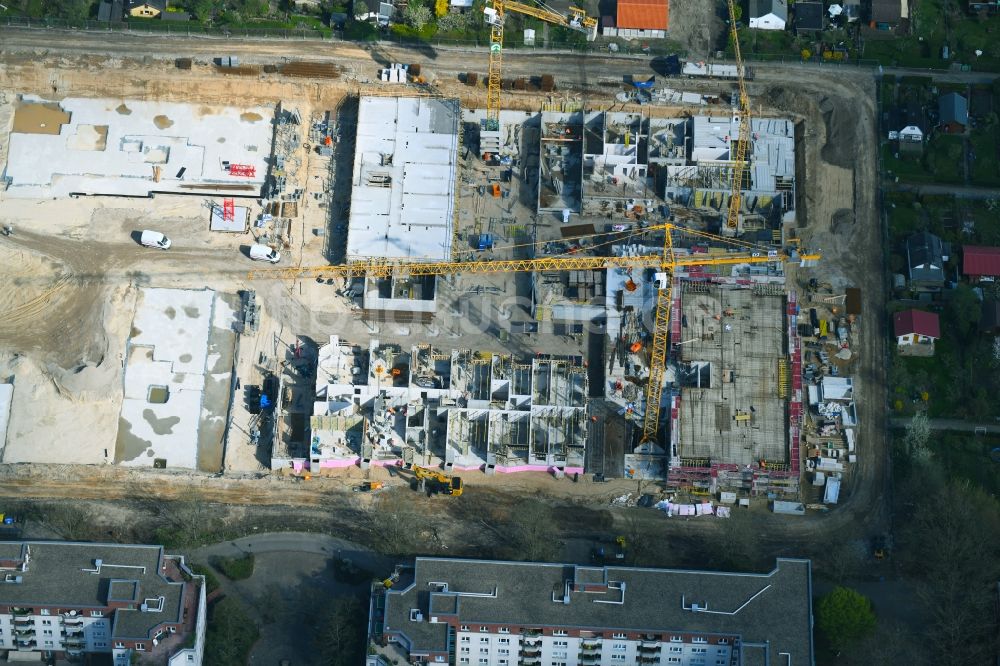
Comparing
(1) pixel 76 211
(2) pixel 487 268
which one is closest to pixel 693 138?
(2) pixel 487 268

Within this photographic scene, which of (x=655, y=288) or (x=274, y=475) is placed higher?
(x=655, y=288)

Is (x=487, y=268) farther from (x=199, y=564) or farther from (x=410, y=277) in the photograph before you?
(x=199, y=564)

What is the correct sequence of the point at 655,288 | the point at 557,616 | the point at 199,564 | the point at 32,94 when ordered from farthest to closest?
the point at 32,94 → the point at 655,288 → the point at 199,564 → the point at 557,616

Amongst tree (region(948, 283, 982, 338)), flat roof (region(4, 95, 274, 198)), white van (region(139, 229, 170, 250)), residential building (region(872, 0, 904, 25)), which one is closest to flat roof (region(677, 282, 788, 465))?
tree (region(948, 283, 982, 338))

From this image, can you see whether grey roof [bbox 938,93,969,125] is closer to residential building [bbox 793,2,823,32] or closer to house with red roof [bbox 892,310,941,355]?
residential building [bbox 793,2,823,32]

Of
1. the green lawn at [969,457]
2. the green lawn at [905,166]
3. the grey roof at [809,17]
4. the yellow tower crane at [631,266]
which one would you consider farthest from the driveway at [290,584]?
the grey roof at [809,17]

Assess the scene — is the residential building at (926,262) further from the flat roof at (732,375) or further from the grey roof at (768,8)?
the grey roof at (768,8)

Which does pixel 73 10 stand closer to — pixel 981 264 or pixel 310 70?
pixel 310 70
